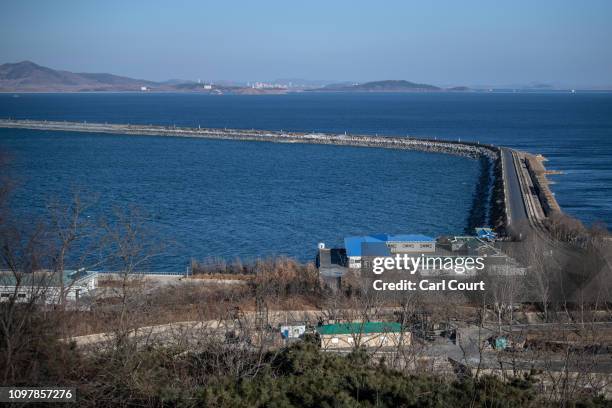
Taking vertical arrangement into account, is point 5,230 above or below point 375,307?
above

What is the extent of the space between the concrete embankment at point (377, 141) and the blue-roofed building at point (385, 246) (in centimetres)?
333

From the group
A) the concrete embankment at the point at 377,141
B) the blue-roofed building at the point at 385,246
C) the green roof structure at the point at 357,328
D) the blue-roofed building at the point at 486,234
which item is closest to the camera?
the green roof structure at the point at 357,328

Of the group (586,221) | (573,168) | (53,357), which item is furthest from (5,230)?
(573,168)

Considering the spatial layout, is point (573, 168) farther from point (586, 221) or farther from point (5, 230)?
point (5, 230)

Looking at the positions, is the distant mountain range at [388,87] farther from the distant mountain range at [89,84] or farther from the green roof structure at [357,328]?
the green roof structure at [357,328]

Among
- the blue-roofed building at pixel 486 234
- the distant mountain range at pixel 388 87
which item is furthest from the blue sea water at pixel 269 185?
the distant mountain range at pixel 388 87

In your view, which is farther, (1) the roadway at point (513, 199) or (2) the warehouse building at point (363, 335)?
(1) the roadway at point (513, 199)

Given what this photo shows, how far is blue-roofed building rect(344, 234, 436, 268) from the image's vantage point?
712cm

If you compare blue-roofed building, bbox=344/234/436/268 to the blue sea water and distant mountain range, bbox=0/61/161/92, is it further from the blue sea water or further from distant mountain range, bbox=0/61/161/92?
distant mountain range, bbox=0/61/161/92

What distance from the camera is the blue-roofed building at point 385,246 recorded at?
23.4ft

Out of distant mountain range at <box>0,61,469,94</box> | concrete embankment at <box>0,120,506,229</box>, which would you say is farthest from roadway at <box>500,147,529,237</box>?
distant mountain range at <box>0,61,469,94</box>

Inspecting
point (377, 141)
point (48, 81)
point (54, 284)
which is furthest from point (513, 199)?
point (48, 81)

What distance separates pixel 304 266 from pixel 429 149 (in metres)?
15.1

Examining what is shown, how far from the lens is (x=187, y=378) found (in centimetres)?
315
